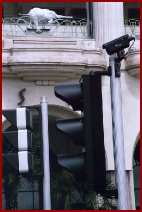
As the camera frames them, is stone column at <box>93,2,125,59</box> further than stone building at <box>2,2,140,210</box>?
Yes

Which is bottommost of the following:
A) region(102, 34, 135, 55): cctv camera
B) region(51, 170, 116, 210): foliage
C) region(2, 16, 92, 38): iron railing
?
region(51, 170, 116, 210): foliage

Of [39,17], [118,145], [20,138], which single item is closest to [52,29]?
[39,17]

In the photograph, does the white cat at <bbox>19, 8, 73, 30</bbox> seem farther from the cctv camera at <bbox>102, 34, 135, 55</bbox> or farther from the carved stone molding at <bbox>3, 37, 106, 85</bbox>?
the cctv camera at <bbox>102, 34, 135, 55</bbox>

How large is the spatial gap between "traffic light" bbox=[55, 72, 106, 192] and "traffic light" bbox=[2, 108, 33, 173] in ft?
1.97

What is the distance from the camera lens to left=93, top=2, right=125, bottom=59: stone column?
21.5 metres

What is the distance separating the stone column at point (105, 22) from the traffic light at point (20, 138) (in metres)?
14.1

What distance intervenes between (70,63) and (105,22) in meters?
2.18

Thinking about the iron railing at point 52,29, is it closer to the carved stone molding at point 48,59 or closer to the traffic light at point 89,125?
the carved stone molding at point 48,59

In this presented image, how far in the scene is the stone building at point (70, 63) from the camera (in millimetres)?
20000

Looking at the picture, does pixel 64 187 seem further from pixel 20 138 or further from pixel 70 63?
pixel 20 138

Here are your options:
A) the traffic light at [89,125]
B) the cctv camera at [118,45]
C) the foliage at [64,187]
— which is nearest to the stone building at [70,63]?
the foliage at [64,187]

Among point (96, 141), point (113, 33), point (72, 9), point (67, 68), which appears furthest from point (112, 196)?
point (72, 9)

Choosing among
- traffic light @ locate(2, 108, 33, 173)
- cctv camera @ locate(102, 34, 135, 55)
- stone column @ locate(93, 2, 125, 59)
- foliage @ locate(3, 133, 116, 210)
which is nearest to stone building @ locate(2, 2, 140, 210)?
stone column @ locate(93, 2, 125, 59)

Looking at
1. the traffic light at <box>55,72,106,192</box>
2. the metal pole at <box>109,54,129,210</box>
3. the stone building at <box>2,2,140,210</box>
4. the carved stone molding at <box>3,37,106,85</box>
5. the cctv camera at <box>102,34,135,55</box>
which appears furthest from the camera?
the stone building at <box>2,2,140,210</box>
